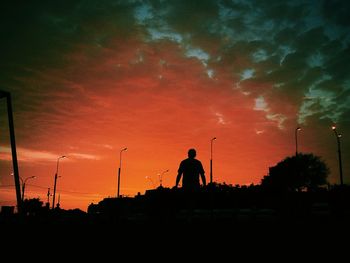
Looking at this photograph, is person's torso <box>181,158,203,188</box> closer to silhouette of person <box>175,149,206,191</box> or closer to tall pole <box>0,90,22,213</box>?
silhouette of person <box>175,149,206,191</box>

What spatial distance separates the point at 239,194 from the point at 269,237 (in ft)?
138

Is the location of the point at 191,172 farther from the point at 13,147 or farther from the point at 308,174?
the point at 308,174

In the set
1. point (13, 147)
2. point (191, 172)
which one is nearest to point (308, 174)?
point (191, 172)

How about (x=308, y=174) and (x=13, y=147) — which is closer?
(x=13, y=147)

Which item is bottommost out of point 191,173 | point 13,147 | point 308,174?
point 191,173

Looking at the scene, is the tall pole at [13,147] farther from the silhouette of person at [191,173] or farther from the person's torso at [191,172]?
the person's torso at [191,172]

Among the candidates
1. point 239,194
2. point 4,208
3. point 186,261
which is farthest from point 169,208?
point 239,194

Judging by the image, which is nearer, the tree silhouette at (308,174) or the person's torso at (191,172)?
the person's torso at (191,172)

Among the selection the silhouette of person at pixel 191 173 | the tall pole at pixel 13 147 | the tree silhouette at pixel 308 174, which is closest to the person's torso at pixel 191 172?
the silhouette of person at pixel 191 173

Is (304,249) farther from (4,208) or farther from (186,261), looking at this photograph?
(4,208)

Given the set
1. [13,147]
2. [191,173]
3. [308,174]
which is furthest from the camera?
[308,174]

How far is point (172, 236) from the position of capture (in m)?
6.05

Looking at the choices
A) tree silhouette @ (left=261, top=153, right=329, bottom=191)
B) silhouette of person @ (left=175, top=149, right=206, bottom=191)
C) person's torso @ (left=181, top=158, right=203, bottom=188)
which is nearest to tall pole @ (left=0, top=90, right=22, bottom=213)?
silhouette of person @ (left=175, top=149, right=206, bottom=191)

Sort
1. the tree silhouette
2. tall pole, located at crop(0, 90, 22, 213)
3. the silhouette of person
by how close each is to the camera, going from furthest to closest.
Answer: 1. the tree silhouette
2. the silhouette of person
3. tall pole, located at crop(0, 90, 22, 213)
